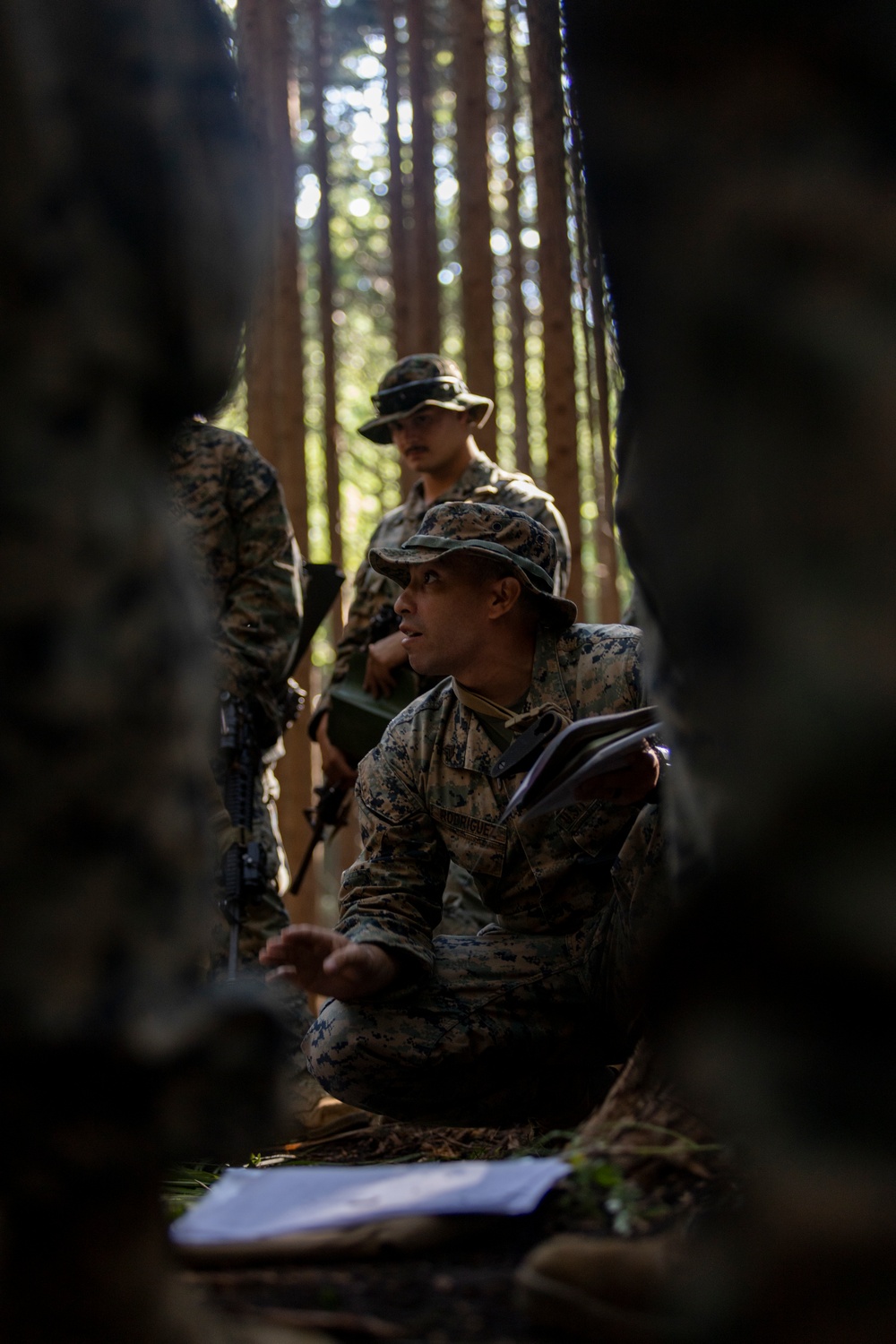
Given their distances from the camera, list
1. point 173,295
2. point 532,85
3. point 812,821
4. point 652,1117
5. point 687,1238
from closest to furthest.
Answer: point 812,821, point 173,295, point 687,1238, point 652,1117, point 532,85

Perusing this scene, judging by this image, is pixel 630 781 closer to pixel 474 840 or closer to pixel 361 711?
pixel 474 840

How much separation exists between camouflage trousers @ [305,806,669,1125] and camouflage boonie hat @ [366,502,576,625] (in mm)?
752

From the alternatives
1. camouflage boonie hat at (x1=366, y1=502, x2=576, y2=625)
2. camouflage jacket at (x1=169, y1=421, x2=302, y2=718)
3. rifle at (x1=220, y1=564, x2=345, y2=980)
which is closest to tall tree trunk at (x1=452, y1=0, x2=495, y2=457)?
camouflage jacket at (x1=169, y1=421, x2=302, y2=718)

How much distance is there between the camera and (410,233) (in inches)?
301

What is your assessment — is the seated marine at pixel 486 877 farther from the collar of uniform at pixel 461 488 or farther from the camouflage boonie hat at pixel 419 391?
the camouflage boonie hat at pixel 419 391

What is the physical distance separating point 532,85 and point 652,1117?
14.2 feet

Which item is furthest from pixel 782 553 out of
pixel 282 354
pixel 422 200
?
pixel 422 200

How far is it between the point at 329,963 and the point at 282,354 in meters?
4.97

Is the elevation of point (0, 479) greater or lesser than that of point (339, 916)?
greater

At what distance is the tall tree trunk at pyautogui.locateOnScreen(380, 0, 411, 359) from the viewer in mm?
7055

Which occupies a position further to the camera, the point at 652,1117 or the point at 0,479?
the point at 652,1117

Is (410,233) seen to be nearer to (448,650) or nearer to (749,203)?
(448,650)

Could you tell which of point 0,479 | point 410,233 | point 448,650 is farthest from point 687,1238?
point 410,233

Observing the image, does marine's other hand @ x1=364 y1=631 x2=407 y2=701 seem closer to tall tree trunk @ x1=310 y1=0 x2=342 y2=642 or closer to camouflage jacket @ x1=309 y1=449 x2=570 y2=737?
camouflage jacket @ x1=309 y1=449 x2=570 y2=737
